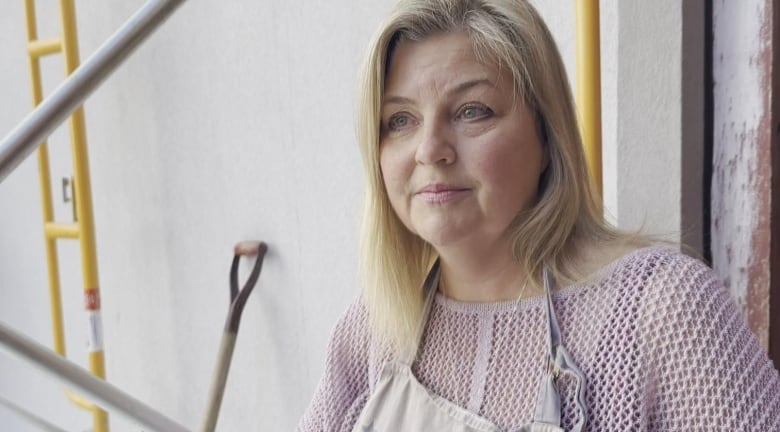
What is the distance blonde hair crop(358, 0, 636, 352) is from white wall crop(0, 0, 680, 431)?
31 cm

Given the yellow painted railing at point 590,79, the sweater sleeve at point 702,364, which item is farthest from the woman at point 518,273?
the yellow painted railing at point 590,79

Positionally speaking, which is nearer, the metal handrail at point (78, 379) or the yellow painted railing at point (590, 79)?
the metal handrail at point (78, 379)

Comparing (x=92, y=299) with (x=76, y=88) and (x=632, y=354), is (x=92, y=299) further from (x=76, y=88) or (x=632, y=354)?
(x=632, y=354)

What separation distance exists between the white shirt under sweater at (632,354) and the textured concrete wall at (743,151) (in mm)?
358

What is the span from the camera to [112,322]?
236 cm

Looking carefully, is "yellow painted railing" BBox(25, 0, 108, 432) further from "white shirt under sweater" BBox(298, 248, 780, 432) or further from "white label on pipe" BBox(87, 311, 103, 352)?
"white shirt under sweater" BBox(298, 248, 780, 432)

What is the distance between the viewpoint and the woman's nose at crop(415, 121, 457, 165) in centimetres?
81

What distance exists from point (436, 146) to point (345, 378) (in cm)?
40

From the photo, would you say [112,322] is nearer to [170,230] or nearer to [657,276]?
[170,230]

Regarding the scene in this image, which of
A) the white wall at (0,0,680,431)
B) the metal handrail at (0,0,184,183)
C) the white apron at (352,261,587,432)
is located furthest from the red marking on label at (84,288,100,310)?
the white apron at (352,261,587,432)

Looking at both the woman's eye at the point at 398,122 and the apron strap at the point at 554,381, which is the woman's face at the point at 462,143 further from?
the apron strap at the point at 554,381

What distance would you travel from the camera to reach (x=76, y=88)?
0.98m

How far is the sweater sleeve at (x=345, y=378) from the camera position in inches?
40.8

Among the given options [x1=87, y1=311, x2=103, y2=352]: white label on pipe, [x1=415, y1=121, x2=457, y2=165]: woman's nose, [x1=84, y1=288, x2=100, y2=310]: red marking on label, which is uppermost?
[x1=415, y1=121, x2=457, y2=165]: woman's nose
